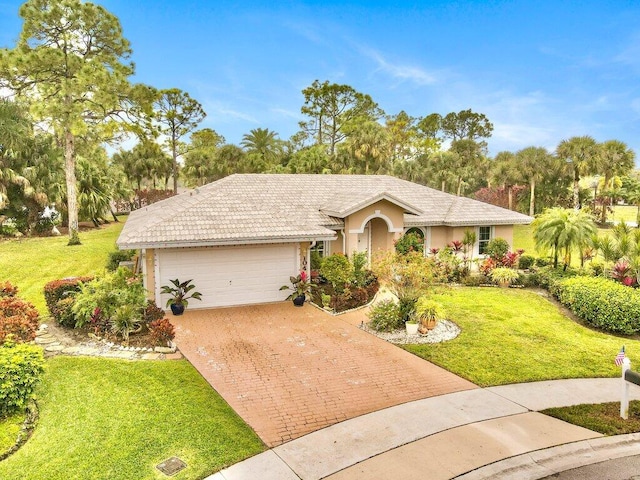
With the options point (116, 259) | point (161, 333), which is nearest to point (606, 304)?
point (161, 333)

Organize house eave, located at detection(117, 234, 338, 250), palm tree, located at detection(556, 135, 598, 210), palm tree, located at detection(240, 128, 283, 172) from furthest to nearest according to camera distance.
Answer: palm tree, located at detection(240, 128, 283, 172) < palm tree, located at detection(556, 135, 598, 210) < house eave, located at detection(117, 234, 338, 250)

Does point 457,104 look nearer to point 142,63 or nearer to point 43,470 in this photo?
point 142,63

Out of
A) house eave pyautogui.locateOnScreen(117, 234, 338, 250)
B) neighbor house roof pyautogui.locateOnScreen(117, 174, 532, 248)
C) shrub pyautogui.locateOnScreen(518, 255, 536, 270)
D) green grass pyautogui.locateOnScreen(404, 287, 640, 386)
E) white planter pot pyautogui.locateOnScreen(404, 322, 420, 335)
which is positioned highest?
neighbor house roof pyautogui.locateOnScreen(117, 174, 532, 248)

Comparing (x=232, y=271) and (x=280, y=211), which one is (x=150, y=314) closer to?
(x=232, y=271)

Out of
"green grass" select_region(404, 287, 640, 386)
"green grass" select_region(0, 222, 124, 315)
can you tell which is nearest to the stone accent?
"green grass" select_region(0, 222, 124, 315)

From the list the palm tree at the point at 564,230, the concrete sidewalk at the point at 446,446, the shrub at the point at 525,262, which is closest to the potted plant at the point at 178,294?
the concrete sidewalk at the point at 446,446

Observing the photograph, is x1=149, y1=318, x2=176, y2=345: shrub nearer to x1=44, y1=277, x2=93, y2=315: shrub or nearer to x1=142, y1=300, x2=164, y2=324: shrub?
x1=142, y1=300, x2=164, y2=324: shrub
